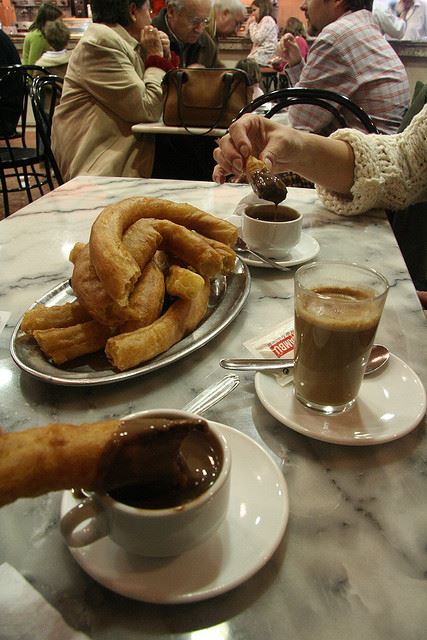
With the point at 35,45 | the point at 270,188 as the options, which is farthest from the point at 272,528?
the point at 35,45

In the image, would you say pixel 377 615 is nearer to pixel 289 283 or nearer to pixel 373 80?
pixel 289 283

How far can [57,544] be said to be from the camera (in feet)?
1.45

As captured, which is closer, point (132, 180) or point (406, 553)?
point (406, 553)

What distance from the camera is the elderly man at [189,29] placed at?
9.39 feet

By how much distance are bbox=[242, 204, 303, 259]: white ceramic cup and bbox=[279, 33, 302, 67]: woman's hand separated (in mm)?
2297

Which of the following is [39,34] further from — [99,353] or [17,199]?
[99,353]

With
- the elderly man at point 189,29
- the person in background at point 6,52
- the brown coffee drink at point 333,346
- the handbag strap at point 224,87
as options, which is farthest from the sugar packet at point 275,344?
the person in background at point 6,52

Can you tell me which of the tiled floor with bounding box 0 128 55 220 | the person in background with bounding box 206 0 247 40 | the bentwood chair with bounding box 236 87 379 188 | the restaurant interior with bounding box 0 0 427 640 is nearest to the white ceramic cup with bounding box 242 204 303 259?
the restaurant interior with bounding box 0 0 427 640

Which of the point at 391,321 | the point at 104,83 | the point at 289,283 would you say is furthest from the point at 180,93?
the point at 391,321

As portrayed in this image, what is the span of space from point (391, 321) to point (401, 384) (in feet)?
0.71

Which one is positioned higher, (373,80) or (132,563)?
(373,80)

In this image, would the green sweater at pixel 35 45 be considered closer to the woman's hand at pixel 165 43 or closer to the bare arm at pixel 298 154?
the woman's hand at pixel 165 43

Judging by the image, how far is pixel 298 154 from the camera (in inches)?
50.1

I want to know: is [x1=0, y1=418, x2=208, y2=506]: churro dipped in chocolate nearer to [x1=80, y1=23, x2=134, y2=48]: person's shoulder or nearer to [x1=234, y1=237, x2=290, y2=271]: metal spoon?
[x1=234, y1=237, x2=290, y2=271]: metal spoon
